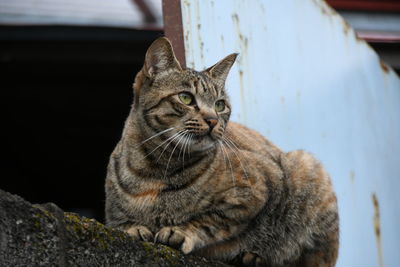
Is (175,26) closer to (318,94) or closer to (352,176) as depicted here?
(318,94)

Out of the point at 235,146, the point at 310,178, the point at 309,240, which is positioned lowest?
the point at 309,240

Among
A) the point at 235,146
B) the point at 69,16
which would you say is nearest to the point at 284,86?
the point at 235,146

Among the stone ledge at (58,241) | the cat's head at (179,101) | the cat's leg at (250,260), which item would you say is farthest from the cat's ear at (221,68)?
the stone ledge at (58,241)

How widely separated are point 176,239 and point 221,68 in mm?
1008

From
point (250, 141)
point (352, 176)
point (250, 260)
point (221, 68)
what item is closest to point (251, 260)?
point (250, 260)

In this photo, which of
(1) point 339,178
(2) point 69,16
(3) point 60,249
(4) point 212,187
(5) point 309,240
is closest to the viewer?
(3) point 60,249

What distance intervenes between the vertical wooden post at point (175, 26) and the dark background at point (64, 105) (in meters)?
1.07

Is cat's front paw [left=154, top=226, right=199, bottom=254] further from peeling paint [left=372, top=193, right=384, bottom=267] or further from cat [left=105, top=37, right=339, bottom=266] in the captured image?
peeling paint [left=372, top=193, right=384, bottom=267]

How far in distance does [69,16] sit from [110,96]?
114cm

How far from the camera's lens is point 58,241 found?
2.19 m

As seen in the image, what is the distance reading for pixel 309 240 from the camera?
3.68m

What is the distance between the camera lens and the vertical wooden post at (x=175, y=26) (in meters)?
4.07

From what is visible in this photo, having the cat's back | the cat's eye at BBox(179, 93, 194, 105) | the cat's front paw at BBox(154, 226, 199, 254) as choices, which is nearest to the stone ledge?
the cat's front paw at BBox(154, 226, 199, 254)

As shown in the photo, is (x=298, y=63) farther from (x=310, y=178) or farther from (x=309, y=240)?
(x=309, y=240)
